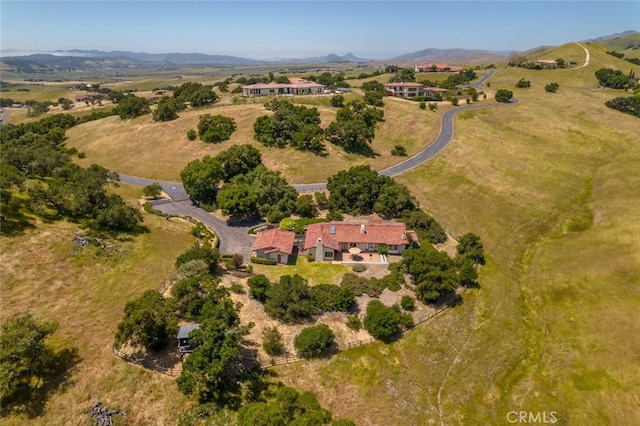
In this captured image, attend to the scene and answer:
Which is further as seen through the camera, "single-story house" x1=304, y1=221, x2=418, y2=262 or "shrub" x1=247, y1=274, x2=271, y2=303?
"single-story house" x1=304, y1=221, x2=418, y2=262

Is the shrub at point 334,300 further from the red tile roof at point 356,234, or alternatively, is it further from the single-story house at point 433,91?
the single-story house at point 433,91

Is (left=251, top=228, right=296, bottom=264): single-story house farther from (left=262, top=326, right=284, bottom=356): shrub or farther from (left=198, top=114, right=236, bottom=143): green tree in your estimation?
(left=198, top=114, right=236, bottom=143): green tree

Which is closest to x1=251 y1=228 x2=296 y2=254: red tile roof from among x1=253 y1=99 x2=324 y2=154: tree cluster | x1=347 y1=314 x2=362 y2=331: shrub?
x1=347 y1=314 x2=362 y2=331: shrub

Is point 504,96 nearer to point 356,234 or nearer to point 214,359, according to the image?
point 356,234

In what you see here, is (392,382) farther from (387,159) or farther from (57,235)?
(387,159)

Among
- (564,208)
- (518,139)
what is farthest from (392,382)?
(518,139)
